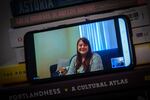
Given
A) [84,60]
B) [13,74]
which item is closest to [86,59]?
[84,60]

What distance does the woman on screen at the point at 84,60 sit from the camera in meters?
0.58

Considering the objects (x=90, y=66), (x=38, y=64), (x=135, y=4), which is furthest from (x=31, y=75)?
(x=135, y=4)

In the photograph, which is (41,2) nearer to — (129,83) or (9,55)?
(9,55)

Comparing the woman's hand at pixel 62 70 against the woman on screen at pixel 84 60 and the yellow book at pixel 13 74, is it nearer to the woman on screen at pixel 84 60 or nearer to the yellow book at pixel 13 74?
the woman on screen at pixel 84 60

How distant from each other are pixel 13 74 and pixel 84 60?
0.66 feet

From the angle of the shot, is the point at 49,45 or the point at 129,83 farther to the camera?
the point at 49,45

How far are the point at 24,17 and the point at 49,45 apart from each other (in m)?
0.13

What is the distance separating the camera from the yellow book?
0.68m

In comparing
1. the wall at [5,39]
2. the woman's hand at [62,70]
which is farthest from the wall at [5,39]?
the woman's hand at [62,70]

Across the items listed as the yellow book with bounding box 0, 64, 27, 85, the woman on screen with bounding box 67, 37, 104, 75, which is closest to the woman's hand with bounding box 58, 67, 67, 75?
the woman on screen with bounding box 67, 37, 104, 75

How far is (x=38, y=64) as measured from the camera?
0.63 metres

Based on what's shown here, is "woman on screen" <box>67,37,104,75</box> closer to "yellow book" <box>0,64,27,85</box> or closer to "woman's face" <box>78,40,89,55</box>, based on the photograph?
"woman's face" <box>78,40,89,55</box>

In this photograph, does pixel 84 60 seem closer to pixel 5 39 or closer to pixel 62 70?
pixel 62 70

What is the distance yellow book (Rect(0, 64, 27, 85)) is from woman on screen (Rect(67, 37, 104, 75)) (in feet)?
0.47
